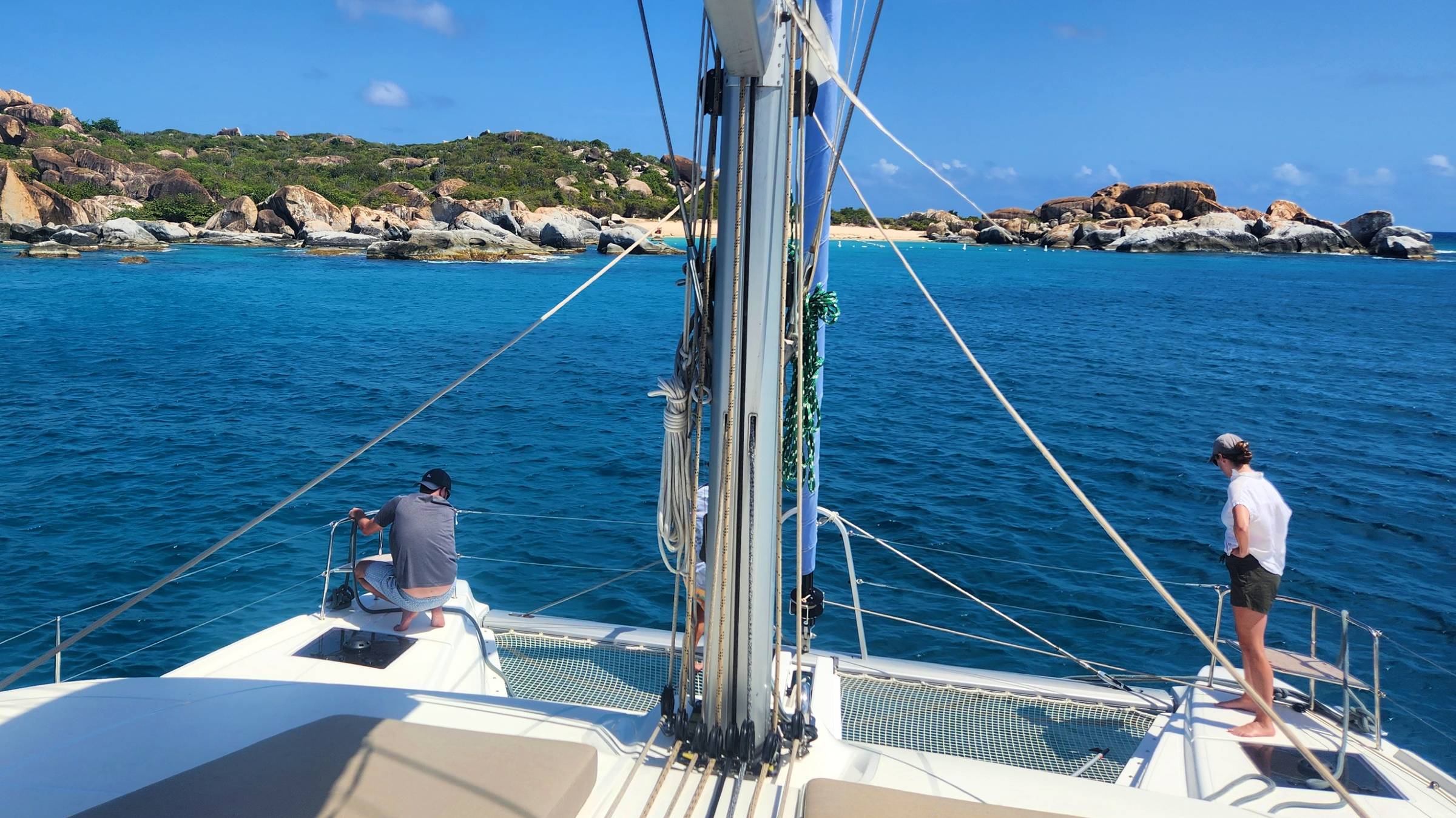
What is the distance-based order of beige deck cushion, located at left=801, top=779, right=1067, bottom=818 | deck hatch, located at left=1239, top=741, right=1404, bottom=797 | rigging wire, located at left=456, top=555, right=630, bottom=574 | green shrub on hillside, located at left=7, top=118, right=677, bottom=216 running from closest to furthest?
beige deck cushion, located at left=801, top=779, right=1067, bottom=818 → deck hatch, located at left=1239, top=741, right=1404, bottom=797 → rigging wire, located at left=456, top=555, right=630, bottom=574 → green shrub on hillside, located at left=7, top=118, right=677, bottom=216

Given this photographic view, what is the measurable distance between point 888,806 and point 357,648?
3521mm

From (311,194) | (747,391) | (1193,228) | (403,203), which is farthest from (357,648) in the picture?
(1193,228)

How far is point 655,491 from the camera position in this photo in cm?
1277

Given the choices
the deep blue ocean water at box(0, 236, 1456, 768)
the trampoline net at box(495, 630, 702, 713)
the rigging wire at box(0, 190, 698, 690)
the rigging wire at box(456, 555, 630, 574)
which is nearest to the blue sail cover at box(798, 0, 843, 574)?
the rigging wire at box(0, 190, 698, 690)

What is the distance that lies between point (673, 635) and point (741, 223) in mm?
1538

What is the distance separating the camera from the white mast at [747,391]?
303 cm

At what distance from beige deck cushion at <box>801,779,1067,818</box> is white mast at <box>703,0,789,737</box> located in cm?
57

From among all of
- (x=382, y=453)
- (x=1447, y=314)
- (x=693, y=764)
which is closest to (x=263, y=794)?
(x=693, y=764)

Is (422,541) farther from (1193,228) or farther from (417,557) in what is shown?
(1193,228)

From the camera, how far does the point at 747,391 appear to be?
3.19 metres

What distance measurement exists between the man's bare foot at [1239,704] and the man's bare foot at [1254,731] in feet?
0.69

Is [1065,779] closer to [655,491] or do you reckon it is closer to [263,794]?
[263,794]

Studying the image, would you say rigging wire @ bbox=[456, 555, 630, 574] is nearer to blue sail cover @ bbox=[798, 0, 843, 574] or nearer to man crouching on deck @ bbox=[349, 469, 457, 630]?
man crouching on deck @ bbox=[349, 469, 457, 630]

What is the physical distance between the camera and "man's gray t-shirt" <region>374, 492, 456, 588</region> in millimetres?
5199
